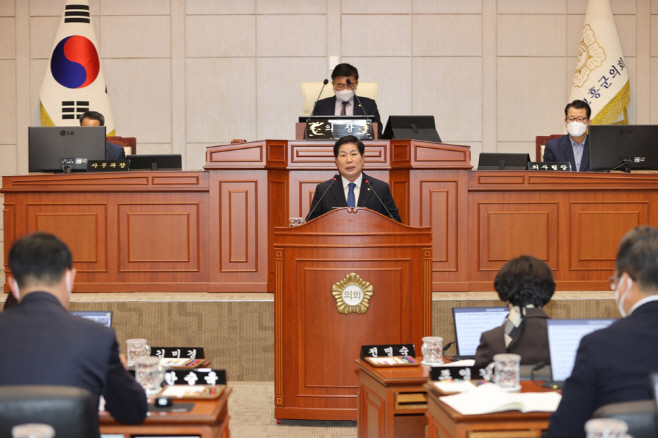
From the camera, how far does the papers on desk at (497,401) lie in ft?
6.68

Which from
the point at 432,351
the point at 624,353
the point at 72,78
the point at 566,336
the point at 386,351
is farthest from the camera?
the point at 72,78

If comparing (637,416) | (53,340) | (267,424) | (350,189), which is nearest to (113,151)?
(350,189)

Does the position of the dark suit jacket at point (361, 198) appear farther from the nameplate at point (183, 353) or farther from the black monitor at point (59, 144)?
the black monitor at point (59, 144)

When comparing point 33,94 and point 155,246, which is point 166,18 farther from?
point 155,246

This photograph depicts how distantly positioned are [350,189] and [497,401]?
2.44 m

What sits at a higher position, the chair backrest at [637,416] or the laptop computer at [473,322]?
the chair backrest at [637,416]

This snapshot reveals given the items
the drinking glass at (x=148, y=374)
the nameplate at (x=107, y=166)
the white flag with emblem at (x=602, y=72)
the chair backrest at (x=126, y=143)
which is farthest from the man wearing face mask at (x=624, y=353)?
the white flag with emblem at (x=602, y=72)

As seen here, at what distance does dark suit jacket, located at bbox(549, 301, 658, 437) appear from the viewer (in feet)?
5.42

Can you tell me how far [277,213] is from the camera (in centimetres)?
517

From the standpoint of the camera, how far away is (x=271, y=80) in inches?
327

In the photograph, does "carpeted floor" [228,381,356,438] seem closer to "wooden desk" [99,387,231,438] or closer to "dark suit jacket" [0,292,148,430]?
"wooden desk" [99,387,231,438]

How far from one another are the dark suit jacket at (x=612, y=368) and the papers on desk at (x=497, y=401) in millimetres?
237

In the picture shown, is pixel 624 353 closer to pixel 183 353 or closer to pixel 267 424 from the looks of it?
pixel 183 353

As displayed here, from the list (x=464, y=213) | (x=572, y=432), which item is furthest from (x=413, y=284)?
(x=572, y=432)
